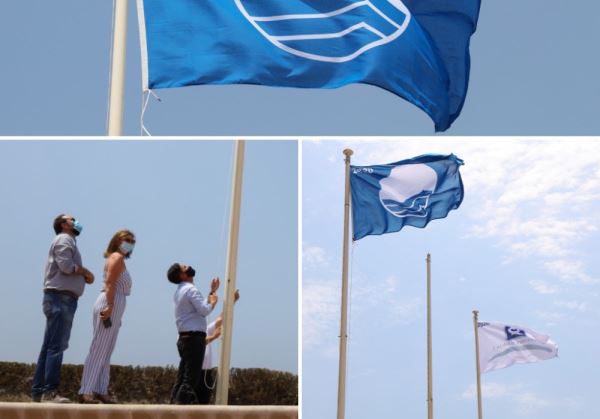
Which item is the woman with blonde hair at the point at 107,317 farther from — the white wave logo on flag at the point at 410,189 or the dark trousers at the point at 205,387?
the white wave logo on flag at the point at 410,189

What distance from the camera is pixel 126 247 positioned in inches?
268

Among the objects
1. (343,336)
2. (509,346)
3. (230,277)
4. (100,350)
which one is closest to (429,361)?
(509,346)

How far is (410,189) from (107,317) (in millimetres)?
5492

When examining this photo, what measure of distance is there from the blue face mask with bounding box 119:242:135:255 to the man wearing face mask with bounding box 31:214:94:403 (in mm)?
282

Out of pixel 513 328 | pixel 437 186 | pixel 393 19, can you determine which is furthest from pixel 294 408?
pixel 513 328

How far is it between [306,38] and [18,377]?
3.50m

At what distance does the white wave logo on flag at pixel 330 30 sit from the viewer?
25.4 ft

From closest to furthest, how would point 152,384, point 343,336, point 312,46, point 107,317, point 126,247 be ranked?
point 107,317
point 126,247
point 152,384
point 312,46
point 343,336

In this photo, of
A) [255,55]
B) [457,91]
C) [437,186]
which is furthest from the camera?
[437,186]

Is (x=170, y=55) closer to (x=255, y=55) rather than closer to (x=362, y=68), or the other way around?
(x=255, y=55)

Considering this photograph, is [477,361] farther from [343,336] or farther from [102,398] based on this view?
[102,398]

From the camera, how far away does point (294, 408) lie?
6215 mm

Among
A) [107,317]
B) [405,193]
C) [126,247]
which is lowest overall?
[107,317]

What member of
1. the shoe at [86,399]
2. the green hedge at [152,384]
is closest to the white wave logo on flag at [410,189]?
the green hedge at [152,384]
